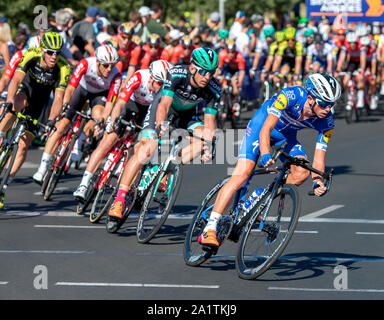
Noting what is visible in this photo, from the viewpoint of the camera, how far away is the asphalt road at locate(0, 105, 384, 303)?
24.5 ft

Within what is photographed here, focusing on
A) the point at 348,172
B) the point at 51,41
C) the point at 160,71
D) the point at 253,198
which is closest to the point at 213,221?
the point at 253,198

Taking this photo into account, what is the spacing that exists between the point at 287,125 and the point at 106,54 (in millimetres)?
3602

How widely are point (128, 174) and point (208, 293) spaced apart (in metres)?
2.62

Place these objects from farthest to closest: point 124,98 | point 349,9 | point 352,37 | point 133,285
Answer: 1. point 349,9
2. point 352,37
3. point 124,98
4. point 133,285

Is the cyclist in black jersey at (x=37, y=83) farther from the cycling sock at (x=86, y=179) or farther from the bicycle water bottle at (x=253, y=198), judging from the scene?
the bicycle water bottle at (x=253, y=198)

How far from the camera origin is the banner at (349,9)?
1057 inches

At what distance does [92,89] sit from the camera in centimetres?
1269

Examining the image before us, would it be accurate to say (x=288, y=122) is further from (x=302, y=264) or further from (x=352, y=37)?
(x=352, y=37)

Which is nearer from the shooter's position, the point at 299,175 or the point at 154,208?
the point at 299,175

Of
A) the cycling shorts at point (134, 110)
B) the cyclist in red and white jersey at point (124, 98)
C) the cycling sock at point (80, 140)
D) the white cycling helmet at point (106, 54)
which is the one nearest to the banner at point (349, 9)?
the cycling sock at point (80, 140)

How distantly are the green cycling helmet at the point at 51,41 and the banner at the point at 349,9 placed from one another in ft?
53.1

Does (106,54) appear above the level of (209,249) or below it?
above
